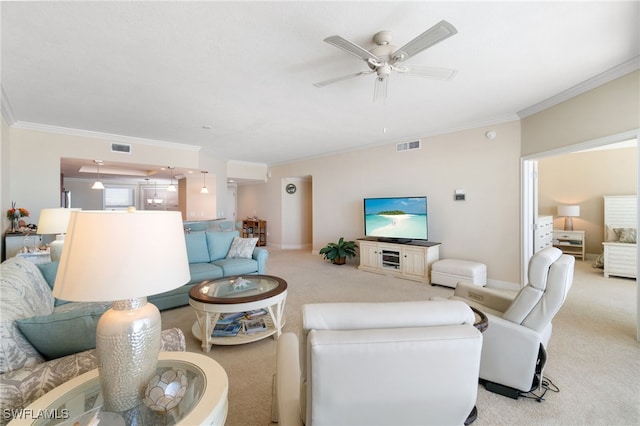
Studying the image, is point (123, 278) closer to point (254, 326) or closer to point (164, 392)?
point (164, 392)

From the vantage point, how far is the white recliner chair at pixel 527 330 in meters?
1.74

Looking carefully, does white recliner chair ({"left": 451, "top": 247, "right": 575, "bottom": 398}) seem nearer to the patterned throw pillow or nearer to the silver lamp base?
the silver lamp base

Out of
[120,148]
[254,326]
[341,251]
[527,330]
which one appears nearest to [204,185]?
[120,148]

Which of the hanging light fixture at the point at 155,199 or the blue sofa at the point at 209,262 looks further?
the hanging light fixture at the point at 155,199

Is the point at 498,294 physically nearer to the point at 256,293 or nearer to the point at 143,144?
the point at 256,293

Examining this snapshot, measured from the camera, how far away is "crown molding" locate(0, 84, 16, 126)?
318 cm

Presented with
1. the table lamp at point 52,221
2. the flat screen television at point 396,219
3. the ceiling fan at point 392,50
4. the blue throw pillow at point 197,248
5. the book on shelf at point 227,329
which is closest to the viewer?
the ceiling fan at point 392,50

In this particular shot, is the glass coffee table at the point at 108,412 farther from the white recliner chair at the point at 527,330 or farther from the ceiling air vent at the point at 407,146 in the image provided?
the ceiling air vent at the point at 407,146

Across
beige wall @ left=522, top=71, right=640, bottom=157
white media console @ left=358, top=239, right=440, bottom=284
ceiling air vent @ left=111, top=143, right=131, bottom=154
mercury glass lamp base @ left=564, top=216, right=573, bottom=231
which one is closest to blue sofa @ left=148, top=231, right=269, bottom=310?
white media console @ left=358, top=239, right=440, bottom=284

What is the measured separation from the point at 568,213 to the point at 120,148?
934 centimetres

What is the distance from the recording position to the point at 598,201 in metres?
5.96

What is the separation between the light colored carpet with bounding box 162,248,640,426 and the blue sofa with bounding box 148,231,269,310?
201 mm

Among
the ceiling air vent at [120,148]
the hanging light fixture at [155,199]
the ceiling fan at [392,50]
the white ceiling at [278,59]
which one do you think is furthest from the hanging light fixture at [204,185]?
the ceiling fan at [392,50]

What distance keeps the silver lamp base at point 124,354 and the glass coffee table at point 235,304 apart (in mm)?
1334
